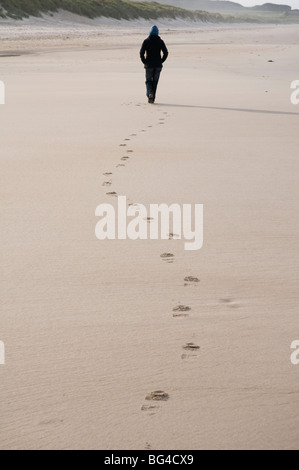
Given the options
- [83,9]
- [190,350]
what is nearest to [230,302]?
[190,350]

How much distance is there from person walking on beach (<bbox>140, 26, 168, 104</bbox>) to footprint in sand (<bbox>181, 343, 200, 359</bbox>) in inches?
369

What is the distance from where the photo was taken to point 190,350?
3.19 meters

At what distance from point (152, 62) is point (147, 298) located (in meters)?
Answer: 9.32

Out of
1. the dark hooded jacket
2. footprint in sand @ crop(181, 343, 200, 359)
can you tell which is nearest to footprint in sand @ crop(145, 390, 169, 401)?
footprint in sand @ crop(181, 343, 200, 359)

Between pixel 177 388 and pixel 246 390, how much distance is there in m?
0.27

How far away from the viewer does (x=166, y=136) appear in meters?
8.83

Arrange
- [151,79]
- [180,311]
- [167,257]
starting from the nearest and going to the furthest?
[180,311] < [167,257] < [151,79]

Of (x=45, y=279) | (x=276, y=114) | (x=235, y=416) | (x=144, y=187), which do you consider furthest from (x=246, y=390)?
(x=276, y=114)

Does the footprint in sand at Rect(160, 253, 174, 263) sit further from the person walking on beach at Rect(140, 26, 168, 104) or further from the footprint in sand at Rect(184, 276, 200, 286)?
the person walking on beach at Rect(140, 26, 168, 104)

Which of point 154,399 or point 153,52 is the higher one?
point 153,52

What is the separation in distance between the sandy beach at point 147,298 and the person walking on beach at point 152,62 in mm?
3537

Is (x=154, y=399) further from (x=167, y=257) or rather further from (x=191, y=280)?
(x=167, y=257)

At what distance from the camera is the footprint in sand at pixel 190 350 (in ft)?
10.3

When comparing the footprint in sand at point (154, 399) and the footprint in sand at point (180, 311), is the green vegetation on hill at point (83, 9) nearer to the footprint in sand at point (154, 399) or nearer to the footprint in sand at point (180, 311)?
the footprint in sand at point (180, 311)
